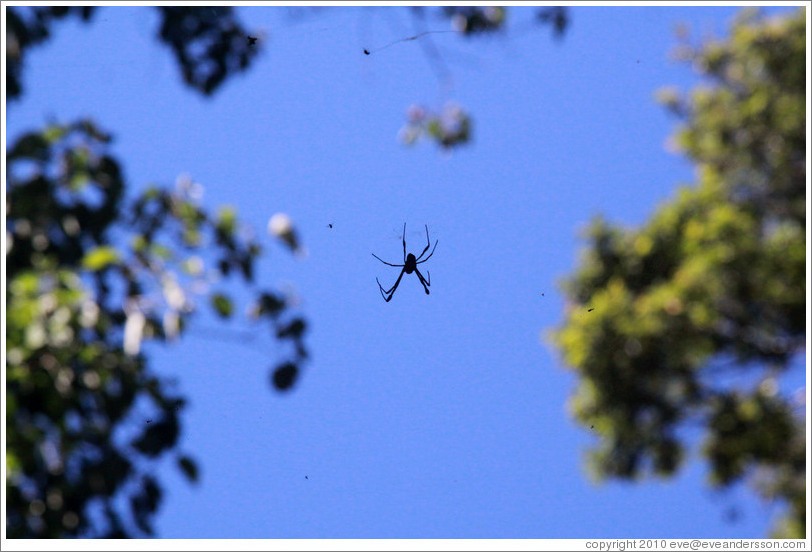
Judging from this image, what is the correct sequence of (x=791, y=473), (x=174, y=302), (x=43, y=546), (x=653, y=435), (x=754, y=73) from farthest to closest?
(x=754, y=73)
(x=653, y=435)
(x=791, y=473)
(x=43, y=546)
(x=174, y=302)

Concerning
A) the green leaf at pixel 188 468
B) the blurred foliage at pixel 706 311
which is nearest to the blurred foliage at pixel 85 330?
the green leaf at pixel 188 468

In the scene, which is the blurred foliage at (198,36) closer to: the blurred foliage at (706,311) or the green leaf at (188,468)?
the green leaf at (188,468)

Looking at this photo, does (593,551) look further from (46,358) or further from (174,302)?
(46,358)

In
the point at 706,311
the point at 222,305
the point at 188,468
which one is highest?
the point at 706,311

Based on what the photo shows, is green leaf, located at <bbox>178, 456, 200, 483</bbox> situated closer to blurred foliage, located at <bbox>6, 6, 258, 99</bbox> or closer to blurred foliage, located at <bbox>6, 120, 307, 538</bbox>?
blurred foliage, located at <bbox>6, 120, 307, 538</bbox>

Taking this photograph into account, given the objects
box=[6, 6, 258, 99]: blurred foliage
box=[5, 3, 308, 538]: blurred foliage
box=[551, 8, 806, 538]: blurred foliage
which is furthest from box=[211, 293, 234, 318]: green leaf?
box=[551, 8, 806, 538]: blurred foliage

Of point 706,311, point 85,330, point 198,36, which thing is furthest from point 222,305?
point 706,311

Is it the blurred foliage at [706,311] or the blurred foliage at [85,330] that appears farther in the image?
the blurred foliage at [706,311]

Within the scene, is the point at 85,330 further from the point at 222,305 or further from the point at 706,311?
the point at 706,311

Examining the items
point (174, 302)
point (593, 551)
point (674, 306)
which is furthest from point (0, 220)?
point (674, 306)
